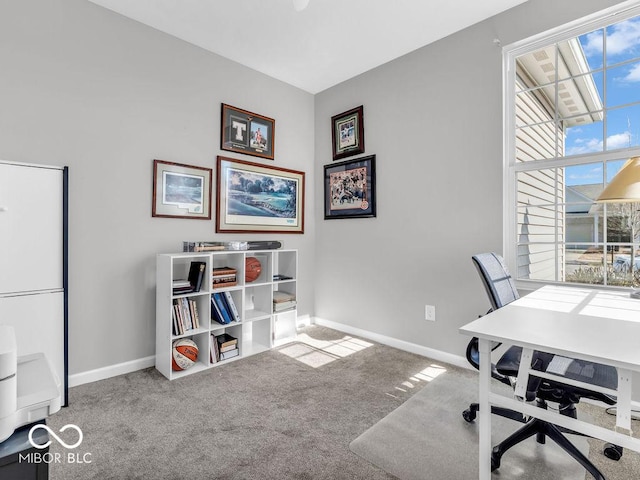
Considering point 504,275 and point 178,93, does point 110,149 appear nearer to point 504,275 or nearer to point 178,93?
point 178,93

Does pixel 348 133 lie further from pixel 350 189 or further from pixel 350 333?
pixel 350 333

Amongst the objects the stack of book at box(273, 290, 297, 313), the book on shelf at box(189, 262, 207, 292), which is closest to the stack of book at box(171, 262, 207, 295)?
the book on shelf at box(189, 262, 207, 292)

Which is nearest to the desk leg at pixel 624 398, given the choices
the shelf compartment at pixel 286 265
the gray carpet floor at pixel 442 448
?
the gray carpet floor at pixel 442 448

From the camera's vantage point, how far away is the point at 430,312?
2848 mm

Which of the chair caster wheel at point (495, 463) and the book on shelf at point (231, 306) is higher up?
the book on shelf at point (231, 306)

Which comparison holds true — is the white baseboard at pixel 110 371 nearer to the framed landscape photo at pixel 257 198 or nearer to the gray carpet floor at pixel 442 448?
the framed landscape photo at pixel 257 198

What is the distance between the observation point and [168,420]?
189 cm

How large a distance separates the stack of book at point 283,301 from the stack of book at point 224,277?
47cm

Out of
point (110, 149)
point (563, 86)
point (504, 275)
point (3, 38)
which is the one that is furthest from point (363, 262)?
point (3, 38)

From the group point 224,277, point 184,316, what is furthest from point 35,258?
point 224,277

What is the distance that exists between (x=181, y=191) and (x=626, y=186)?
2939mm

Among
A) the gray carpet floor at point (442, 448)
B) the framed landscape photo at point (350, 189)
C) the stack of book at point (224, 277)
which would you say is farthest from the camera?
the framed landscape photo at point (350, 189)

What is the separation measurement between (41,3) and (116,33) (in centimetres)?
43

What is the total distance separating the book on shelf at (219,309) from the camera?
271 centimetres
